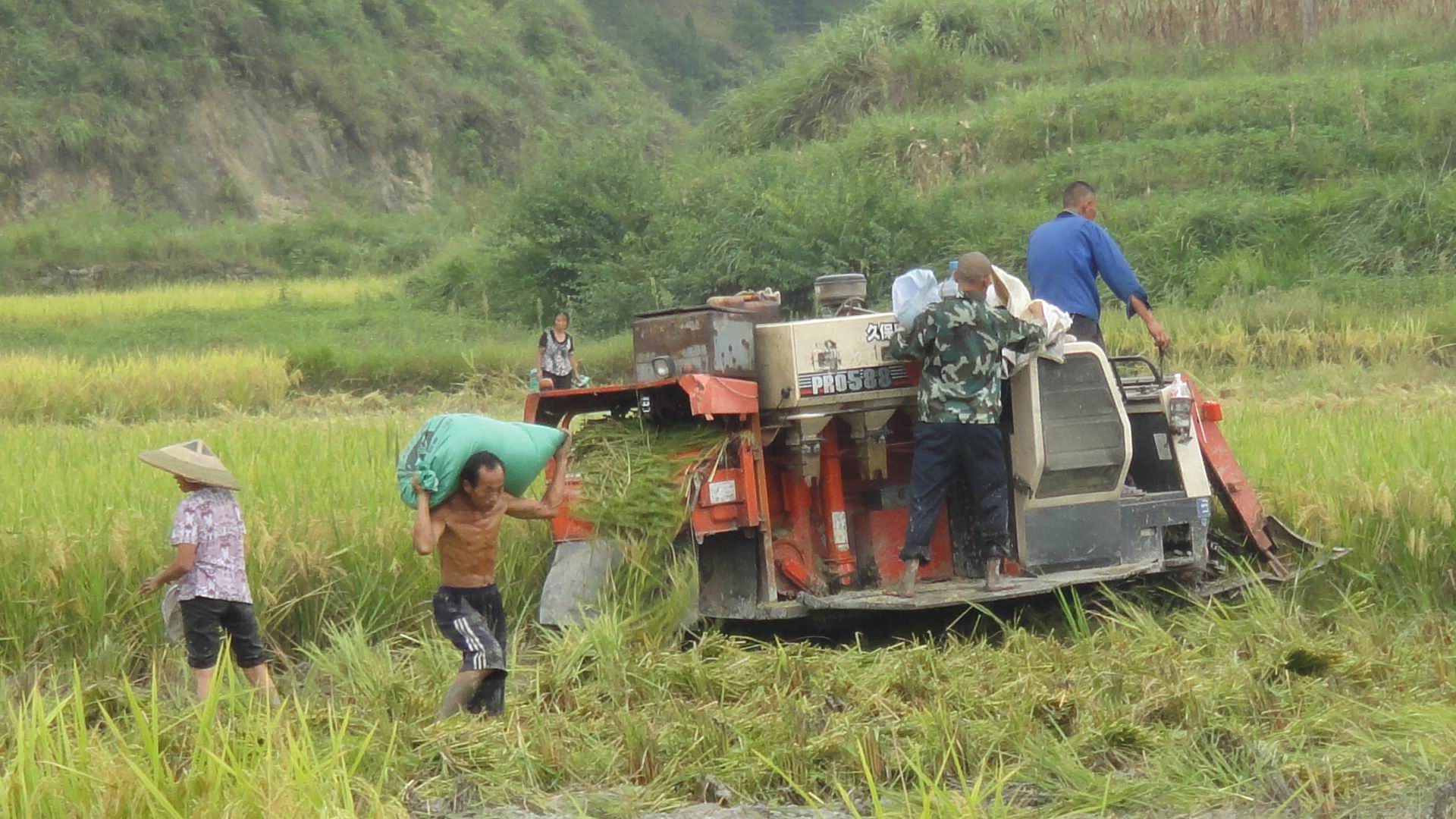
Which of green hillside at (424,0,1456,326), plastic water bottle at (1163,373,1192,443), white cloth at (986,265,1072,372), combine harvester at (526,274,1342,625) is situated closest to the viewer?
combine harvester at (526,274,1342,625)

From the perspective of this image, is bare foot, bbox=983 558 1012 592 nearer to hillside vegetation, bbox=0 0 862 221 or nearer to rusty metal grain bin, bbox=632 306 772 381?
rusty metal grain bin, bbox=632 306 772 381

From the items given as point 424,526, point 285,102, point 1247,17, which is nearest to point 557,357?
point 424,526

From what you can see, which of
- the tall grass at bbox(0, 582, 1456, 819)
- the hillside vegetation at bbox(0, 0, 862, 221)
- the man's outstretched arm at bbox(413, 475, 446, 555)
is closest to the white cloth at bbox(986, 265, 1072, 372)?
the tall grass at bbox(0, 582, 1456, 819)

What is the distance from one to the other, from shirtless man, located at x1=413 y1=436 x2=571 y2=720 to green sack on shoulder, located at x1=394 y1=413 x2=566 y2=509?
1.5 inches

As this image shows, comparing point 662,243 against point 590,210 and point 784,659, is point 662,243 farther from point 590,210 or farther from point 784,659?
point 784,659

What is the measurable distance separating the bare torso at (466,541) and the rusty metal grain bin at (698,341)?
1210 mm

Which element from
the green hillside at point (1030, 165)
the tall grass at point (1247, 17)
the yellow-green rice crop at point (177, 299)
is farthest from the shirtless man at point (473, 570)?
the tall grass at point (1247, 17)

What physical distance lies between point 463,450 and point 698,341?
4.26 feet

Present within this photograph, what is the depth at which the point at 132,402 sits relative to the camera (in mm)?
16219

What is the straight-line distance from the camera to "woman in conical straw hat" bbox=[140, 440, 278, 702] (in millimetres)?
5949

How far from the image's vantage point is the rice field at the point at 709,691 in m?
4.55

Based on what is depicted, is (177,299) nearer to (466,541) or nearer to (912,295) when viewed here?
(912,295)

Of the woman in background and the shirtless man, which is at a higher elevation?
the woman in background

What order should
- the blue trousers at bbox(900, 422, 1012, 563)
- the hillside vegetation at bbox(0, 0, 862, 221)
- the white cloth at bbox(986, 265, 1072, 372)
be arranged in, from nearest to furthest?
the blue trousers at bbox(900, 422, 1012, 563)
the white cloth at bbox(986, 265, 1072, 372)
the hillside vegetation at bbox(0, 0, 862, 221)
